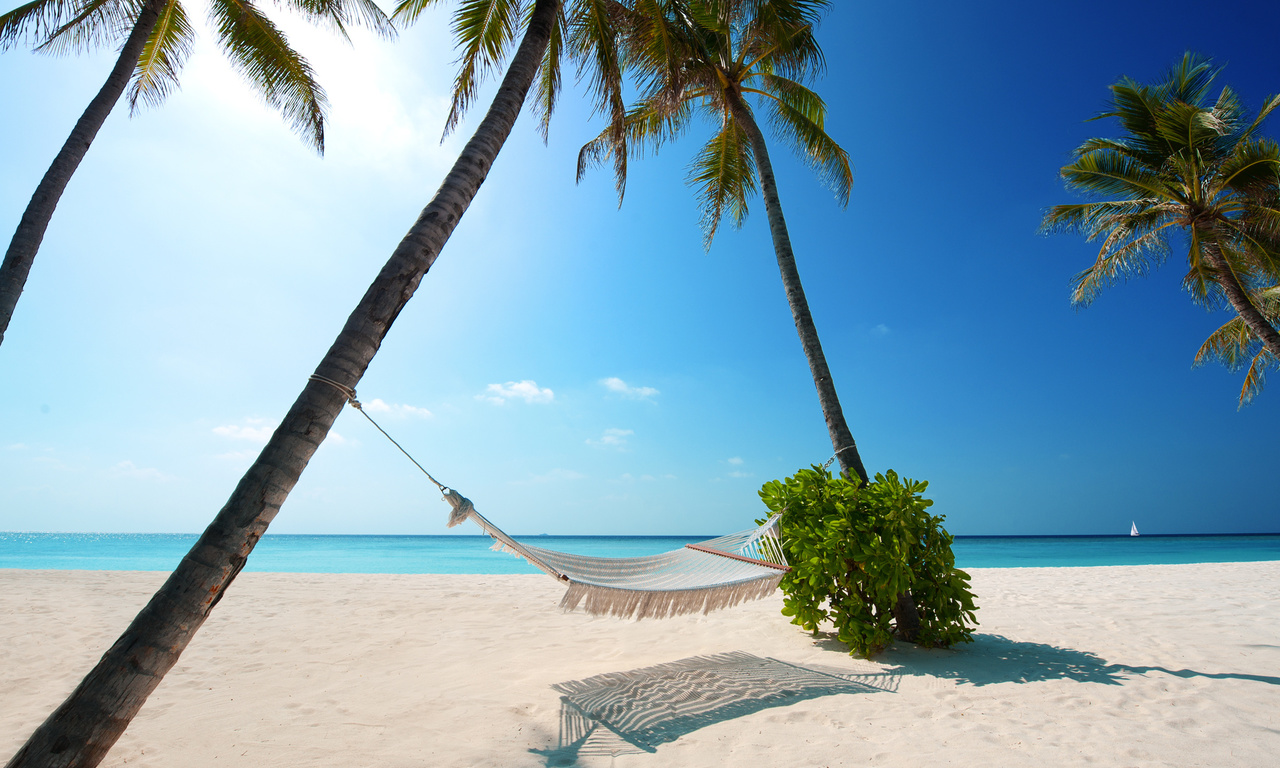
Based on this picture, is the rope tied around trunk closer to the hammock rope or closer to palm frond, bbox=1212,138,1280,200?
the hammock rope

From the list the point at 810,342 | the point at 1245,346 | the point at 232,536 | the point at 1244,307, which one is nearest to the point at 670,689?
the point at 232,536

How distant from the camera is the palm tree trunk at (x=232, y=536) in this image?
1163mm

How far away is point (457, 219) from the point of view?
193cm

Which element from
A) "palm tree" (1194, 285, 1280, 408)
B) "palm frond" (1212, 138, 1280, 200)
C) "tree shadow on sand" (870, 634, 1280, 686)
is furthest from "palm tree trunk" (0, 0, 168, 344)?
"palm tree" (1194, 285, 1280, 408)

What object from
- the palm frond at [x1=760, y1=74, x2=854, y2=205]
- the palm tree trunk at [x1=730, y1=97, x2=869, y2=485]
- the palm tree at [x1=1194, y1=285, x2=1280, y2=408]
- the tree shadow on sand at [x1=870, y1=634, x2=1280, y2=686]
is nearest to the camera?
the tree shadow on sand at [x1=870, y1=634, x2=1280, y2=686]

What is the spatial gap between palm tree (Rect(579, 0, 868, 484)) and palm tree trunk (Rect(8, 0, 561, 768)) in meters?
2.25

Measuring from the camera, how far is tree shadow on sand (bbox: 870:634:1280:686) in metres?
2.59

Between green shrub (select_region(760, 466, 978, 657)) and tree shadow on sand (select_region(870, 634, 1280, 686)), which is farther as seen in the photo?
Answer: green shrub (select_region(760, 466, 978, 657))

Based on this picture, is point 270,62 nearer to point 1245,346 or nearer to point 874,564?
point 874,564

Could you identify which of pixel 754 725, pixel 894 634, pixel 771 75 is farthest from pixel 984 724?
pixel 771 75

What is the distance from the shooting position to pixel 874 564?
109 inches

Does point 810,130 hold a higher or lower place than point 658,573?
higher

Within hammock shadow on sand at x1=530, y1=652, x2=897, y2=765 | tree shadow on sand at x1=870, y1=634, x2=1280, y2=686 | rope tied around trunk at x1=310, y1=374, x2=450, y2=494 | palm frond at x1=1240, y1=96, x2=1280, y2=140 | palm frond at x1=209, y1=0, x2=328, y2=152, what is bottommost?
hammock shadow on sand at x1=530, y1=652, x2=897, y2=765

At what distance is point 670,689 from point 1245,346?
10.4m
